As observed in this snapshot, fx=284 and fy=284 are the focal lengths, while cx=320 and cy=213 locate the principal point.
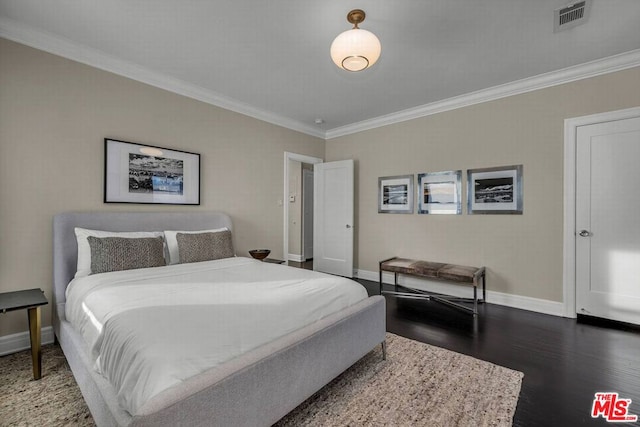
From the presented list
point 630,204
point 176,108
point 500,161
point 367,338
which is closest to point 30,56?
point 176,108

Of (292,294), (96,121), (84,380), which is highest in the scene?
(96,121)

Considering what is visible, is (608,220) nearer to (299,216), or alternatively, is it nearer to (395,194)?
(395,194)

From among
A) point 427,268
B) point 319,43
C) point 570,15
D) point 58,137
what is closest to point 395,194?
point 427,268

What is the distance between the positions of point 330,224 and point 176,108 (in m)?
2.97

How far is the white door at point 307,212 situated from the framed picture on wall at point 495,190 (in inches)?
151

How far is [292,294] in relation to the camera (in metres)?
1.90

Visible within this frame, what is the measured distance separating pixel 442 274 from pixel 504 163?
1.58 meters

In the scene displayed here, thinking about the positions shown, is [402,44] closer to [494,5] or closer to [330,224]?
[494,5]

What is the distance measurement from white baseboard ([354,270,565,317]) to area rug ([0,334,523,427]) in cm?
166

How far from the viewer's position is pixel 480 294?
3723 mm

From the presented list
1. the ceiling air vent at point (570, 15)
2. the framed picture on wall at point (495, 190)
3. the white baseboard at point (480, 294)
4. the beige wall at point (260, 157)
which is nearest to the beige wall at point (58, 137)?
Result: the beige wall at point (260, 157)

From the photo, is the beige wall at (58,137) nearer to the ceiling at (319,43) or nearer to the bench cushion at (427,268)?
the ceiling at (319,43)

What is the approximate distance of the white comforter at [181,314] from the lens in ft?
3.85

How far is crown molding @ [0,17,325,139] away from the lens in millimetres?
2365
